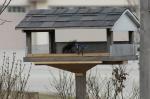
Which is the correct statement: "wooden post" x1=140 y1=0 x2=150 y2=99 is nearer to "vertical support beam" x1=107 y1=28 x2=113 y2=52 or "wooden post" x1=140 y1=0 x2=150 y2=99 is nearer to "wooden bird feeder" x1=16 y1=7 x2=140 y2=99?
"wooden bird feeder" x1=16 y1=7 x2=140 y2=99

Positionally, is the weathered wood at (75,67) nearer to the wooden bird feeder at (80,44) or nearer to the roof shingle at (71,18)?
the wooden bird feeder at (80,44)

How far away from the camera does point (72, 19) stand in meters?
5.98

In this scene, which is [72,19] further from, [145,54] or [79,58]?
[145,54]

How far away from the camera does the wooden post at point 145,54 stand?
9.67ft

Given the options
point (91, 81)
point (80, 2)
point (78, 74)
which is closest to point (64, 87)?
point (91, 81)

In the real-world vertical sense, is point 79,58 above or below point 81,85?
above

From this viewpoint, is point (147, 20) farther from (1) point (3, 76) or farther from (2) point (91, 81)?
(2) point (91, 81)

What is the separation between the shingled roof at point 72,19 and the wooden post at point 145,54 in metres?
2.88

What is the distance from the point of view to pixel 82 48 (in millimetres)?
6125

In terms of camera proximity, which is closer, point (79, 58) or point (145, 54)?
point (145, 54)

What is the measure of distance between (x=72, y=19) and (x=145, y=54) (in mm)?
3069

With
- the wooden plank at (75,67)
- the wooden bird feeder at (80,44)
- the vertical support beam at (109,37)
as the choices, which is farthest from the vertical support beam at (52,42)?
the vertical support beam at (109,37)

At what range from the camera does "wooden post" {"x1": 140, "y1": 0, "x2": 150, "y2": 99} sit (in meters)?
2.95

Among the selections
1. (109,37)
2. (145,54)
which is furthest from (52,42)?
(145,54)
